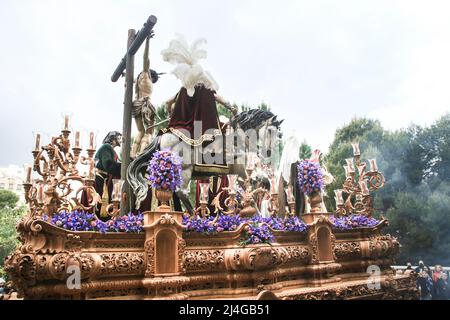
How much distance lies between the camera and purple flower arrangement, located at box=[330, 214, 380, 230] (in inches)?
342

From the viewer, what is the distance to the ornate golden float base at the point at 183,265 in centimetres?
536

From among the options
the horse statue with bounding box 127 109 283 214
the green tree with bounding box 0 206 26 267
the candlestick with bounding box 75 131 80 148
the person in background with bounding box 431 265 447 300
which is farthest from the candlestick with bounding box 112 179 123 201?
the green tree with bounding box 0 206 26 267

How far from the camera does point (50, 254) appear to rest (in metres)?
5.45

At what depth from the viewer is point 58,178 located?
701 cm

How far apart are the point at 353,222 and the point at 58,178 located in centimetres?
681

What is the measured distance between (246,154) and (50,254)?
5.09 metres

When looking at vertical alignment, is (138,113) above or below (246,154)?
above

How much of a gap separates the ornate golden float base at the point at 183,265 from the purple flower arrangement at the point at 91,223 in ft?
0.46

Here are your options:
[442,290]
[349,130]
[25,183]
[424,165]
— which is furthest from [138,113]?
[349,130]

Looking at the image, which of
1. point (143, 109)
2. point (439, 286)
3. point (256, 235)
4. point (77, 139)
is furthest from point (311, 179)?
point (439, 286)

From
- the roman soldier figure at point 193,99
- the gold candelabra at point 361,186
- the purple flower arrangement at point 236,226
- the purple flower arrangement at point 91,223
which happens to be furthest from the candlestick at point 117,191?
the gold candelabra at point 361,186

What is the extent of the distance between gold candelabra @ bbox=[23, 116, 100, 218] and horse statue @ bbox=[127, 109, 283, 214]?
49.1 inches
